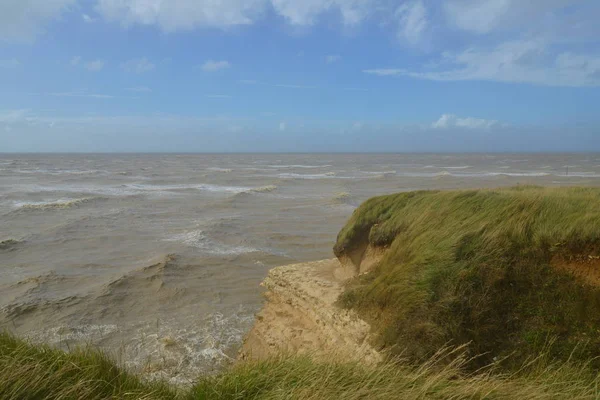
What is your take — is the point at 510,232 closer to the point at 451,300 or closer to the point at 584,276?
the point at 584,276

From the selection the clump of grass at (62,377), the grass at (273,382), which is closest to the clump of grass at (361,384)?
the grass at (273,382)

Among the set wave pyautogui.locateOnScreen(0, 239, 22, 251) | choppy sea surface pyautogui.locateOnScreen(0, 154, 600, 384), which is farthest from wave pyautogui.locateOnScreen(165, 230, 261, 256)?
wave pyautogui.locateOnScreen(0, 239, 22, 251)

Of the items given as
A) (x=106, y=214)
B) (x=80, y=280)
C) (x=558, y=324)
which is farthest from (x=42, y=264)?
(x=558, y=324)

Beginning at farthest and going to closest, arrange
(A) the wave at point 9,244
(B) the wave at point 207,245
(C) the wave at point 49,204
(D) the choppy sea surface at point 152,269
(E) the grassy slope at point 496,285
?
(C) the wave at point 49,204, (A) the wave at point 9,244, (B) the wave at point 207,245, (D) the choppy sea surface at point 152,269, (E) the grassy slope at point 496,285

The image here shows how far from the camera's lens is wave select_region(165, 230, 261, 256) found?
15.9 metres

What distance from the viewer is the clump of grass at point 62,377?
388 cm

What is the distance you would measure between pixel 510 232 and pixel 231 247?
11.7 m

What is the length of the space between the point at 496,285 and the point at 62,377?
534 centimetres

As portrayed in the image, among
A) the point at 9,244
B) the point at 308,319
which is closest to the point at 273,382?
the point at 308,319

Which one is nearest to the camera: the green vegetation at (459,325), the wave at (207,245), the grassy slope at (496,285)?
the green vegetation at (459,325)

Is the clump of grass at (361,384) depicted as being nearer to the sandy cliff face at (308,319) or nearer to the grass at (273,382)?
the grass at (273,382)

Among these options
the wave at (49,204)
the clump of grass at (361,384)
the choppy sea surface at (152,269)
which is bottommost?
the choppy sea surface at (152,269)

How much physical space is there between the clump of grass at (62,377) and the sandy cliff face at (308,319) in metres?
2.17

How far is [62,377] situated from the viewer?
424cm
